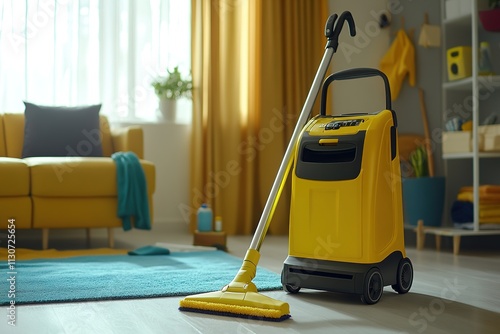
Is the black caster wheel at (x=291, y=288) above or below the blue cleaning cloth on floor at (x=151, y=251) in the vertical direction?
above

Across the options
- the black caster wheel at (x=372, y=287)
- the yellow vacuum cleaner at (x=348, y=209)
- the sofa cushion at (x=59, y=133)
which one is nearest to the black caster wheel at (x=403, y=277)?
the yellow vacuum cleaner at (x=348, y=209)

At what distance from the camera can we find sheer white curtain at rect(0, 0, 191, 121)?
4.17m

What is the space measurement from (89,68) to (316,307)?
9.66 feet

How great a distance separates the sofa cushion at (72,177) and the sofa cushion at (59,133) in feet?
1.29

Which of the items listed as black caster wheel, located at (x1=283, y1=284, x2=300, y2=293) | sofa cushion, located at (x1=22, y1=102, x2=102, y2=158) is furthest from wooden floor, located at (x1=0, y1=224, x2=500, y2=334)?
sofa cushion, located at (x1=22, y1=102, x2=102, y2=158)

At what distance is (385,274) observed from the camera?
78.4 inches

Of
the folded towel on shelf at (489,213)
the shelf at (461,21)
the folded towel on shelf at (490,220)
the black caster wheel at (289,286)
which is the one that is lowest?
the black caster wheel at (289,286)

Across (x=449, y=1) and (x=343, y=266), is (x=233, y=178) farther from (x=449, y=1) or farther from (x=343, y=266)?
(x=343, y=266)

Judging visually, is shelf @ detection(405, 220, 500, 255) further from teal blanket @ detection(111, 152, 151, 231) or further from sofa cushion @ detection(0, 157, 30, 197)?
sofa cushion @ detection(0, 157, 30, 197)

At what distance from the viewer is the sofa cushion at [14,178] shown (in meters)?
3.21

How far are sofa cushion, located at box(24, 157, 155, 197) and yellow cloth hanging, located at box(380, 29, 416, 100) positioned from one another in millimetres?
2069

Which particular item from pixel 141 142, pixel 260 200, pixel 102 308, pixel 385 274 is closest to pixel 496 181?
pixel 260 200

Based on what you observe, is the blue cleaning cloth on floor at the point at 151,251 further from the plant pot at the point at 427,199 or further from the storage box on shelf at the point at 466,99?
the plant pot at the point at 427,199

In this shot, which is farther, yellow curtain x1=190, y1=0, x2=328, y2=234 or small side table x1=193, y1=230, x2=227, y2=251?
yellow curtain x1=190, y1=0, x2=328, y2=234
